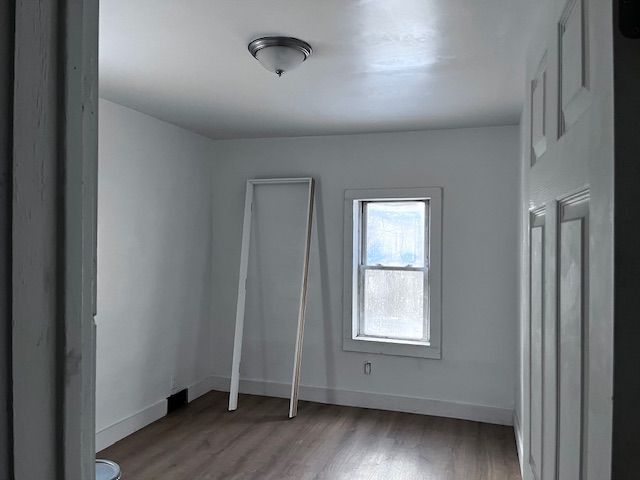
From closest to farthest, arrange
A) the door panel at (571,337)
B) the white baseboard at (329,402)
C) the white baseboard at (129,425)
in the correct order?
the door panel at (571,337) → the white baseboard at (129,425) → the white baseboard at (329,402)

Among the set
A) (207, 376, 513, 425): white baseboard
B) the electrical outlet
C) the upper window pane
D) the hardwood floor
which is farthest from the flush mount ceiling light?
(207, 376, 513, 425): white baseboard

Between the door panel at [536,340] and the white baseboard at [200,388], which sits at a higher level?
the door panel at [536,340]

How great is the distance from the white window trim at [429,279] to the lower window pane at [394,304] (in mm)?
90

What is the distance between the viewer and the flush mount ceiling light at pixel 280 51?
2.23 meters

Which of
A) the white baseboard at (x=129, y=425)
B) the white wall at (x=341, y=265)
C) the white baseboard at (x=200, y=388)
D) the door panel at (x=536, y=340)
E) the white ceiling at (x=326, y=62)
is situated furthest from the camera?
the white baseboard at (x=200, y=388)

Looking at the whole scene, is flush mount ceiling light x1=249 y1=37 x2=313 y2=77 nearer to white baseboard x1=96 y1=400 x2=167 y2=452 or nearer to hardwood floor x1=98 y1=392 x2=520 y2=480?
hardwood floor x1=98 y1=392 x2=520 y2=480

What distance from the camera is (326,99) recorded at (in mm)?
3262

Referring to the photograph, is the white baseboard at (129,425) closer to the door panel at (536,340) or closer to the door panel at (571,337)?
the door panel at (536,340)

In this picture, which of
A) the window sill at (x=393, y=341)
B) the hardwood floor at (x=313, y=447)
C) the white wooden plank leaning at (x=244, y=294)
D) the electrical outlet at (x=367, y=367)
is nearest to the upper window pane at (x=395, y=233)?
the white wooden plank leaning at (x=244, y=294)

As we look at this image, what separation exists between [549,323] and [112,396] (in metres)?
3.40

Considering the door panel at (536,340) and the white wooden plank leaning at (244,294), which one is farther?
the white wooden plank leaning at (244,294)

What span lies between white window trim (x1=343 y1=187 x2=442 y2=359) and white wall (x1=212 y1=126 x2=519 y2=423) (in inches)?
2.2

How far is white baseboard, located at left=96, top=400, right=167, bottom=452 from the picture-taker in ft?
11.5

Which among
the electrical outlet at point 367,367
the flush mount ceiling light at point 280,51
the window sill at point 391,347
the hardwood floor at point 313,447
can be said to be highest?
the flush mount ceiling light at point 280,51
